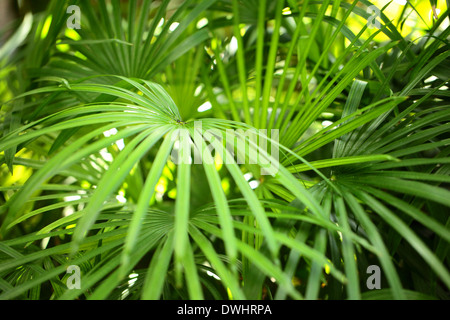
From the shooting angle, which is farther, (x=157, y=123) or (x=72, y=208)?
(x=72, y=208)

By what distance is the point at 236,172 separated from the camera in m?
0.43

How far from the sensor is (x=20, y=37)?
0.83 meters

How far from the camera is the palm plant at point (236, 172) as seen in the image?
A: 42 centimetres

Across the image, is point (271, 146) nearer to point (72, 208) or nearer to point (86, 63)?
point (86, 63)

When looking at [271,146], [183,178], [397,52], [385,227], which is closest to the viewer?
[183,178]

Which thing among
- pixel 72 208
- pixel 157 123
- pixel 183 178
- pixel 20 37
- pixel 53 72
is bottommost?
pixel 183 178

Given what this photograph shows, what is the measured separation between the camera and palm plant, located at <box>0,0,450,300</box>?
416 millimetres
